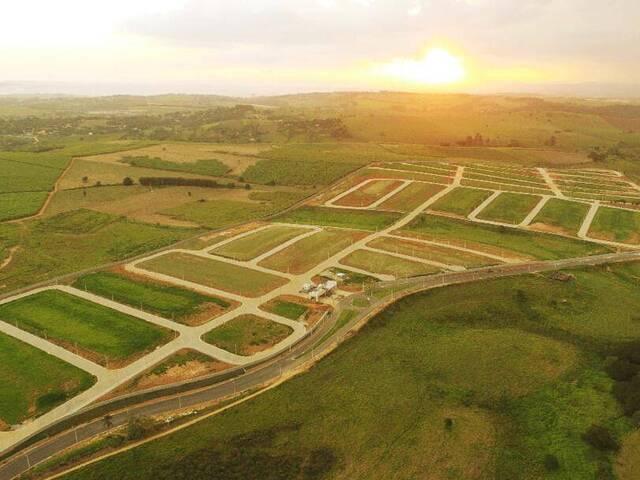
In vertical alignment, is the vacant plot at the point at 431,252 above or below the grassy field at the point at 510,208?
below

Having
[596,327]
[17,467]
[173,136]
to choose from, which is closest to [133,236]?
[17,467]

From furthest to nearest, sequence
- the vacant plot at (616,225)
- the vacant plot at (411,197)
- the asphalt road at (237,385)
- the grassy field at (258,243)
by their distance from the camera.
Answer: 1. the vacant plot at (411,197)
2. the vacant plot at (616,225)
3. the grassy field at (258,243)
4. the asphalt road at (237,385)

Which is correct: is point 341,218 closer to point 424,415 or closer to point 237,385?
point 237,385

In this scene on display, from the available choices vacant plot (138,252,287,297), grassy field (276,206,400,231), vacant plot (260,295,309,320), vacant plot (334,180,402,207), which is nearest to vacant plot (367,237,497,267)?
grassy field (276,206,400,231)

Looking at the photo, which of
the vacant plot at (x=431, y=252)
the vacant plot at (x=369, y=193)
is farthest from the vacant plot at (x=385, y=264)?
the vacant plot at (x=369, y=193)

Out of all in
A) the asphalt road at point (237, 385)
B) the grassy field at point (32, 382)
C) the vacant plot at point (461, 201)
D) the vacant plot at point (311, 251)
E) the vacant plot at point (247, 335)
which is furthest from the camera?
the vacant plot at point (461, 201)

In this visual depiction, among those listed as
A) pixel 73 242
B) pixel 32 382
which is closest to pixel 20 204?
pixel 73 242

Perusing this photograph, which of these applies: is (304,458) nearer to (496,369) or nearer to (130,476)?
(130,476)

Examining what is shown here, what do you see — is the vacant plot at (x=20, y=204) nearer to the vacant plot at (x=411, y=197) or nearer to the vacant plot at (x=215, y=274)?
the vacant plot at (x=215, y=274)
